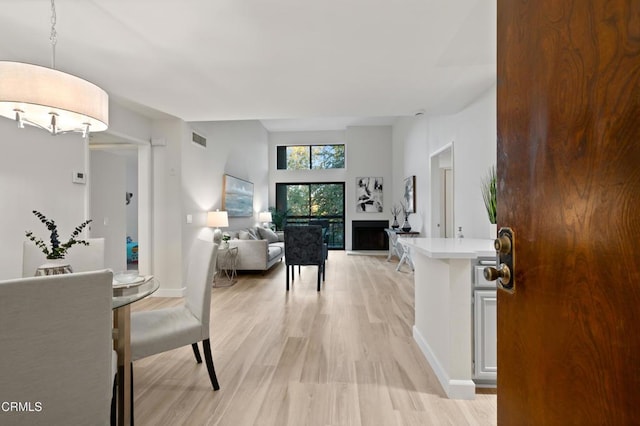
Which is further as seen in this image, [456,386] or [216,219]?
[216,219]

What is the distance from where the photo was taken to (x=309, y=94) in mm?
3006

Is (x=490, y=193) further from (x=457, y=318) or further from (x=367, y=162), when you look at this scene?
(x=367, y=162)

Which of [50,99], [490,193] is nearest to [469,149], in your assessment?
[490,193]

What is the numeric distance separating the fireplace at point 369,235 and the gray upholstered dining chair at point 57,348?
7.38 metres

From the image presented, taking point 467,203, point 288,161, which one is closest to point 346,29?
point 467,203

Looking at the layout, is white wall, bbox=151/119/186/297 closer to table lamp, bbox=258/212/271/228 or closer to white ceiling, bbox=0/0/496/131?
white ceiling, bbox=0/0/496/131

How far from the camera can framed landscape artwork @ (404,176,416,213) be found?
6.38 meters

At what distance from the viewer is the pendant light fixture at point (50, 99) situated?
1303 millimetres

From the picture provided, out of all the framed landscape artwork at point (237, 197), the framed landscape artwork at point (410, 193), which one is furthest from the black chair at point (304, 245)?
the framed landscape artwork at point (410, 193)

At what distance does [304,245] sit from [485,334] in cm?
295

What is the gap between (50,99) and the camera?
1.35 meters

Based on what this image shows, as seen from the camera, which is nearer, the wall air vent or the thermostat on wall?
the thermostat on wall

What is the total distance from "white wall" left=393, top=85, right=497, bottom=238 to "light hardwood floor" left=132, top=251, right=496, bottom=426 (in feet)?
4.32

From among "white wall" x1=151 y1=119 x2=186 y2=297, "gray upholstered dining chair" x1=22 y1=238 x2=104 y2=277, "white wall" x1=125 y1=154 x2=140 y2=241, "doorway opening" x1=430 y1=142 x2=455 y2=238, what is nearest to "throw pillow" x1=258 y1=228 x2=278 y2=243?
"white wall" x1=151 y1=119 x2=186 y2=297
